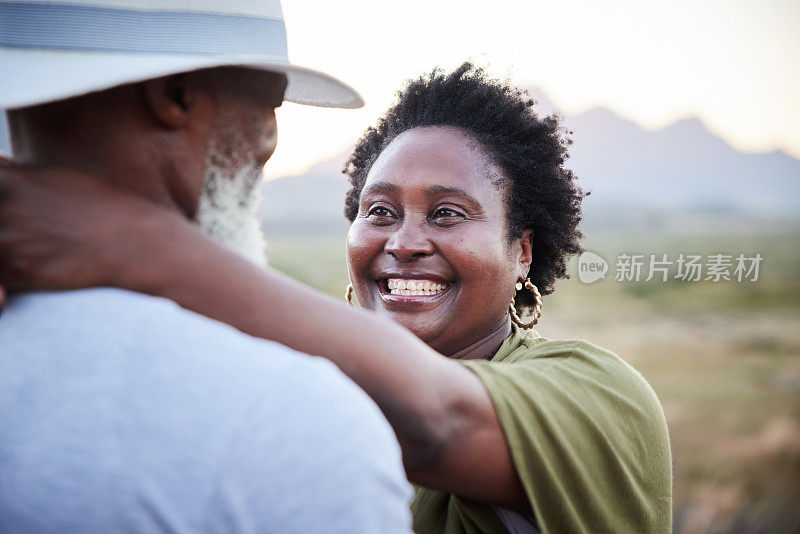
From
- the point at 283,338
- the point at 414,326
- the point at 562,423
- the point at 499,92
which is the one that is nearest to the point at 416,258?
the point at 414,326

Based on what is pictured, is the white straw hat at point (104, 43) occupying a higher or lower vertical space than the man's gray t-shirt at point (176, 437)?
higher

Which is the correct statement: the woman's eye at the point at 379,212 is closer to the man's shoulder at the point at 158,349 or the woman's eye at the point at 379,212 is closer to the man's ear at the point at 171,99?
the man's ear at the point at 171,99

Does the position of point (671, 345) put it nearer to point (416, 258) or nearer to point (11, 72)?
point (416, 258)

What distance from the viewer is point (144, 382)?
1.14m

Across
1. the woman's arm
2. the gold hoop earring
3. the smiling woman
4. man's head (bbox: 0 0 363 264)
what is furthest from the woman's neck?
man's head (bbox: 0 0 363 264)

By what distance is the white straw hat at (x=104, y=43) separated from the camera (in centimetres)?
128

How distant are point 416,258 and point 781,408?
1781cm

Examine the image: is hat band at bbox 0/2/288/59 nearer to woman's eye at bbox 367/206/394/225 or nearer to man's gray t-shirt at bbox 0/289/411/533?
man's gray t-shirt at bbox 0/289/411/533

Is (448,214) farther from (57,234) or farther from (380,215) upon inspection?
(57,234)

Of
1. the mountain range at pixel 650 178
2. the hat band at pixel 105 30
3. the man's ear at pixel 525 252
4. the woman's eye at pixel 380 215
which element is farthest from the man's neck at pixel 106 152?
the mountain range at pixel 650 178

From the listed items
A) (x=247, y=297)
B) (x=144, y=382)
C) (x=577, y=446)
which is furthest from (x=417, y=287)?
(x=144, y=382)

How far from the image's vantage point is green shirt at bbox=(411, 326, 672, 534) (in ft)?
5.70

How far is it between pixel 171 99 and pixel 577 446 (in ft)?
3.99

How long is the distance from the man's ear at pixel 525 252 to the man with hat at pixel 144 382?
6.12 feet
